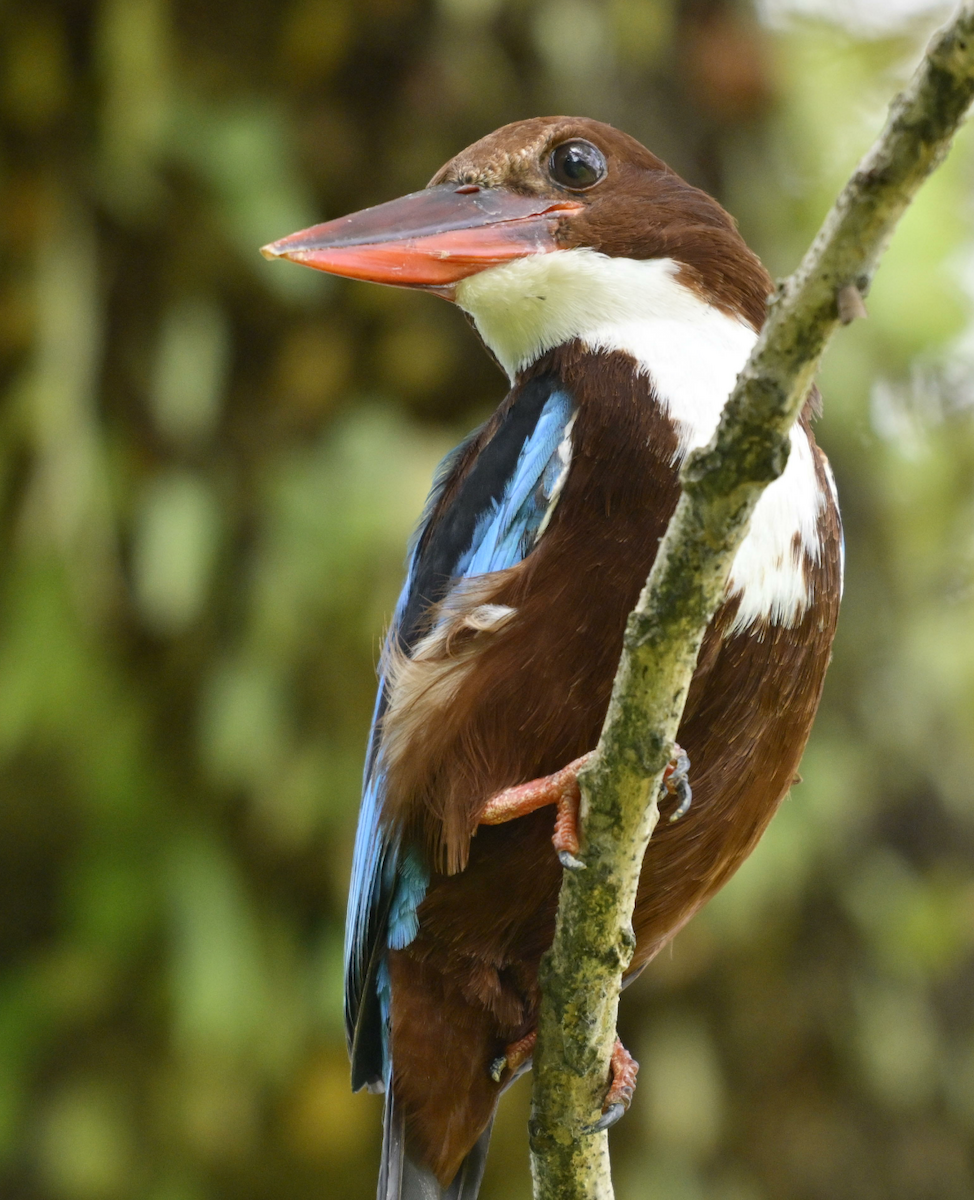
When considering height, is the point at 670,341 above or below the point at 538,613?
above

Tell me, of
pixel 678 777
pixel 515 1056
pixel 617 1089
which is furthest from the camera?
pixel 515 1056

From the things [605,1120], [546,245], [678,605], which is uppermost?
[546,245]

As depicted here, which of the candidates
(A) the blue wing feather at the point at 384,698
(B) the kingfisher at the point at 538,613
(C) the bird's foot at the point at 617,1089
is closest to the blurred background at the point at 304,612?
(A) the blue wing feather at the point at 384,698

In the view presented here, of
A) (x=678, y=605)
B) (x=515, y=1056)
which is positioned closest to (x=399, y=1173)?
(x=515, y=1056)

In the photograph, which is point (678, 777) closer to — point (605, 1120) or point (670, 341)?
point (605, 1120)

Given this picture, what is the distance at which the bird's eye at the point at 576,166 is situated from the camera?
2379mm

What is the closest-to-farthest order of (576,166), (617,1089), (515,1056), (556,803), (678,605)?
(678,605), (556,803), (617,1089), (515,1056), (576,166)

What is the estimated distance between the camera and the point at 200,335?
13.4 ft

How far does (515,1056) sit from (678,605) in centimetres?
105

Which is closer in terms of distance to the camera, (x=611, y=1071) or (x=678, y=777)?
(x=678, y=777)

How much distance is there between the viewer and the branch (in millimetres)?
1202

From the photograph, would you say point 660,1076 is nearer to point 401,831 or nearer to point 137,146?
point 401,831

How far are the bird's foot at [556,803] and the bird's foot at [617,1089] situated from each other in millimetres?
376

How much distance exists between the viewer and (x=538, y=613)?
1963mm
